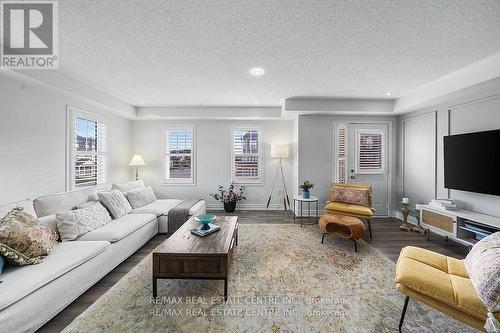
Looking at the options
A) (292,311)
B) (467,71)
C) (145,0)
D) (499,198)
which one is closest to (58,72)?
(145,0)

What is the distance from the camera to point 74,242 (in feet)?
7.48

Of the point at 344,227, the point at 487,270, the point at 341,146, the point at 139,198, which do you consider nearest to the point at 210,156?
the point at 139,198

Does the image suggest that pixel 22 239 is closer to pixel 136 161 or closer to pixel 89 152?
pixel 89 152

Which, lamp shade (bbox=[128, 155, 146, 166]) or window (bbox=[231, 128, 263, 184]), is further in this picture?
window (bbox=[231, 128, 263, 184])

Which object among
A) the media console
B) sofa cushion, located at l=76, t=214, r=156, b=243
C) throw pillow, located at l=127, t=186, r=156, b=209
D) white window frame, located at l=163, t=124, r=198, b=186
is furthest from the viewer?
white window frame, located at l=163, t=124, r=198, b=186

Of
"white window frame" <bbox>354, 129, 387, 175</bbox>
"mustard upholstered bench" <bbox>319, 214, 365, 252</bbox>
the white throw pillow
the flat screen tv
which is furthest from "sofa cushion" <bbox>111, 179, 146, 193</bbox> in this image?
the flat screen tv

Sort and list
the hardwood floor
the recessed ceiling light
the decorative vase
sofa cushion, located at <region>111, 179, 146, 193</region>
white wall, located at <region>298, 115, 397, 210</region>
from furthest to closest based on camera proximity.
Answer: the decorative vase, white wall, located at <region>298, 115, 397, 210</region>, sofa cushion, located at <region>111, 179, 146, 193</region>, the recessed ceiling light, the hardwood floor

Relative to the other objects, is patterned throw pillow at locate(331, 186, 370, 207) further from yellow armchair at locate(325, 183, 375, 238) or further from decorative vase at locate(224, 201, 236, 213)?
decorative vase at locate(224, 201, 236, 213)

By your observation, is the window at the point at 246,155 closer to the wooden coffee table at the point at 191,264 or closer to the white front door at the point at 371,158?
the white front door at the point at 371,158

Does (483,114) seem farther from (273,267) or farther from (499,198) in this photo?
(273,267)

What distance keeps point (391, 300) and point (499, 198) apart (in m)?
2.42

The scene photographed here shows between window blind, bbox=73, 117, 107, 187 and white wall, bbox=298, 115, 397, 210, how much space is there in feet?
14.3

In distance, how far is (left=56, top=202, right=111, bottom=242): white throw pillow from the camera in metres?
2.40

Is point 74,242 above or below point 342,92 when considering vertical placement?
below
